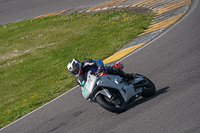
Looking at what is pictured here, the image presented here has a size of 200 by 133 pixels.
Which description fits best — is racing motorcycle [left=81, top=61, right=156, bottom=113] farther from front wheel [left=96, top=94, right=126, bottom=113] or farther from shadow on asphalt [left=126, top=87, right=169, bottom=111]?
shadow on asphalt [left=126, top=87, right=169, bottom=111]

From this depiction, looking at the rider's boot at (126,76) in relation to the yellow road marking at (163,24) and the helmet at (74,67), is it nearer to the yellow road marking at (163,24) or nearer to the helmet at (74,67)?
the helmet at (74,67)

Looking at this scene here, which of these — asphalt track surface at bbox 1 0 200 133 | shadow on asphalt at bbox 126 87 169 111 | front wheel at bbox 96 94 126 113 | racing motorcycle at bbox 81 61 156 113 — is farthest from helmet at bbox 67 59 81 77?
shadow on asphalt at bbox 126 87 169 111

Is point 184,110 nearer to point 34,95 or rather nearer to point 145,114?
point 145,114

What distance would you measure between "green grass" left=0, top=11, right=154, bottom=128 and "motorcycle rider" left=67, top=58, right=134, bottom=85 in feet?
10.1

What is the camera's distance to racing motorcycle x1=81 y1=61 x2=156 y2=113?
6.69 meters

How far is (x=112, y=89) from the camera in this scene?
7023mm

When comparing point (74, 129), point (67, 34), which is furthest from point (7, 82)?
point (74, 129)

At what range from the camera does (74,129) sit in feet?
23.0

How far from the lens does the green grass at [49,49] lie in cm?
1094

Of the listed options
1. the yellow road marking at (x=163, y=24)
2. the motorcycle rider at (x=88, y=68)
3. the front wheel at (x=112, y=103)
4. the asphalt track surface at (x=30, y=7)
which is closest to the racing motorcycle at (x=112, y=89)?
the front wheel at (x=112, y=103)

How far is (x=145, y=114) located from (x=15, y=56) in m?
10.8

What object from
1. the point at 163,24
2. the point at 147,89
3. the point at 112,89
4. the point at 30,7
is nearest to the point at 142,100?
the point at 147,89

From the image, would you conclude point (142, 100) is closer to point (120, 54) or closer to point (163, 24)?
point (120, 54)

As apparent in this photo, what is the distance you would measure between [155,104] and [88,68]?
5.91ft
